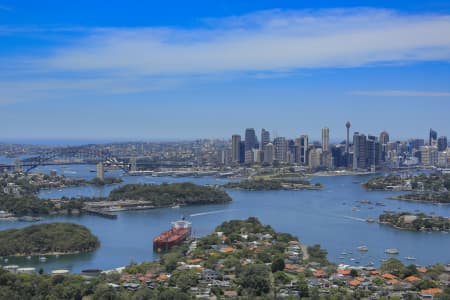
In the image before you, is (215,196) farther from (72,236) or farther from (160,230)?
(72,236)

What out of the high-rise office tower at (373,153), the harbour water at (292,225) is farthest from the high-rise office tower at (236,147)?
the harbour water at (292,225)

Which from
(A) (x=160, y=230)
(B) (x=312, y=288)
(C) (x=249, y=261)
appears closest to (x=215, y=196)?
(A) (x=160, y=230)

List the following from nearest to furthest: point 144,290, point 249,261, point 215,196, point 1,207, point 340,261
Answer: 1. point 144,290
2. point 249,261
3. point 340,261
4. point 1,207
5. point 215,196

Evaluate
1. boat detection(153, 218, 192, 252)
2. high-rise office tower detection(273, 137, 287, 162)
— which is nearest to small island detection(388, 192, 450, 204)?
boat detection(153, 218, 192, 252)

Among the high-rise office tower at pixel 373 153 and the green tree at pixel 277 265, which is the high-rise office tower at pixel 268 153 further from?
the green tree at pixel 277 265

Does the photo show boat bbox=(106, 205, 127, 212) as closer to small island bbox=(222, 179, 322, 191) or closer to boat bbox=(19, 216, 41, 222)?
boat bbox=(19, 216, 41, 222)
